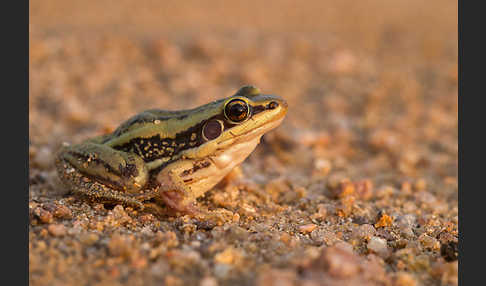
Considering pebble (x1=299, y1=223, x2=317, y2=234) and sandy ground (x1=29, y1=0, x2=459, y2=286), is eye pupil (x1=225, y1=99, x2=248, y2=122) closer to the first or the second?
sandy ground (x1=29, y1=0, x2=459, y2=286)

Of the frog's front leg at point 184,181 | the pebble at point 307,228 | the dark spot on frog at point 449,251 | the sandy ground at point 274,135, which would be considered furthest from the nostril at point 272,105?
the dark spot on frog at point 449,251

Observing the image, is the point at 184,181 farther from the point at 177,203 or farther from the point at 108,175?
the point at 108,175

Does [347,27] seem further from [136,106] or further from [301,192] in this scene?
[301,192]

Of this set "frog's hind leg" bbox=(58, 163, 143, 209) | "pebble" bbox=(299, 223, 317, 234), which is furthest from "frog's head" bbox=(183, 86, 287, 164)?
"pebble" bbox=(299, 223, 317, 234)

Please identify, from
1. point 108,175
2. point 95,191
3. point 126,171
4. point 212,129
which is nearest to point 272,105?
point 212,129

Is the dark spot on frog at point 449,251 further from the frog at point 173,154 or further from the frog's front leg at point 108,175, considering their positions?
the frog's front leg at point 108,175

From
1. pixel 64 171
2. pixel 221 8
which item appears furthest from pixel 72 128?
pixel 221 8
